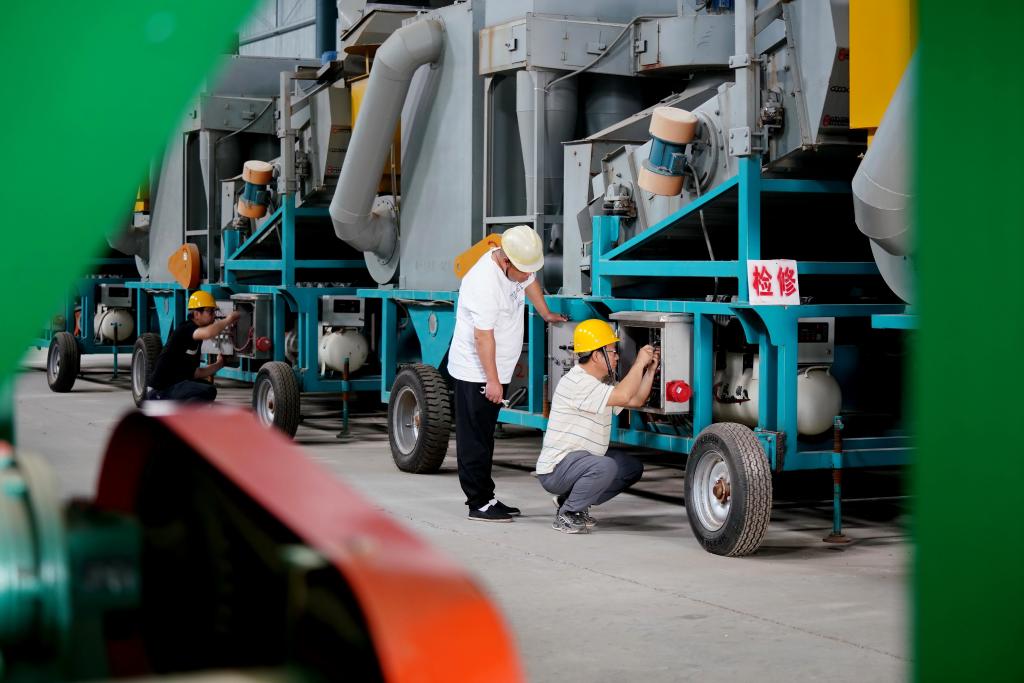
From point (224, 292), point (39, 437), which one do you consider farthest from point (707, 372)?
point (224, 292)

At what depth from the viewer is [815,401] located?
23.6 ft

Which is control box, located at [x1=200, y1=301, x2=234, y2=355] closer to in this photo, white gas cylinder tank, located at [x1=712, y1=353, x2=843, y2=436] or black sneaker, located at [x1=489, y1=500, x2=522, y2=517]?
black sneaker, located at [x1=489, y1=500, x2=522, y2=517]

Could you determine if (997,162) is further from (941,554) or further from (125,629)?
(125,629)

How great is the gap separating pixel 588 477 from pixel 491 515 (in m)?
0.80

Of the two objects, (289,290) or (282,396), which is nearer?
(282,396)

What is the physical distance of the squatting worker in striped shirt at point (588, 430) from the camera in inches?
291

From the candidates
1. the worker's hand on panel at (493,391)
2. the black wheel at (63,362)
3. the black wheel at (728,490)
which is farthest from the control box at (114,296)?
the black wheel at (728,490)

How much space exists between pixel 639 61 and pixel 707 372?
2702mm

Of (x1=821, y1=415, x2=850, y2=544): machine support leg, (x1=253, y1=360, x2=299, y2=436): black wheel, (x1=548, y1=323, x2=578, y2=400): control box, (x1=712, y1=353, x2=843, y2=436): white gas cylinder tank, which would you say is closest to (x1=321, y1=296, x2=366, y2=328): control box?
(x1=253, y1=360, x2=299, y2=436): black wheel

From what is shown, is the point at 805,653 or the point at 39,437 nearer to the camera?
the point at 805,653

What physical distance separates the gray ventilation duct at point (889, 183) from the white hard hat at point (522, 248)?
2304 millimetres

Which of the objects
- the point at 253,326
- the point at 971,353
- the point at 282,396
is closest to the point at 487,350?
the point at 282,396

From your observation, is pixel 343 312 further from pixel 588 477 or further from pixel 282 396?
pixel 588 477

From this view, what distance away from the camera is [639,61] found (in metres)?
9.18
